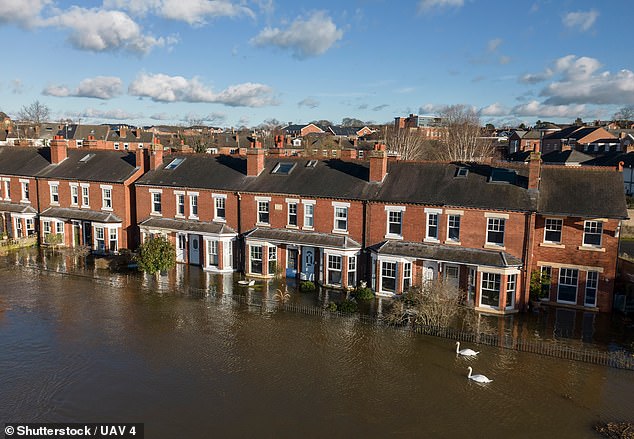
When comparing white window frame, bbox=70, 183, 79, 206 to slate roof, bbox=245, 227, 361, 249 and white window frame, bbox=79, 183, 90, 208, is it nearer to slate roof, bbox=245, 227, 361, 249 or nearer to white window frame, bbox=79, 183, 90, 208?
white window frame, bbox=79, 183, 90, 208

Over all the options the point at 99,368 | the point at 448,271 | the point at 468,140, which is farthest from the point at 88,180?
the point at 468,140

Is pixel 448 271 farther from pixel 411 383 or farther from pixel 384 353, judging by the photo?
pixel 411 383

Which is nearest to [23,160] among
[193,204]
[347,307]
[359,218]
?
[193,204]


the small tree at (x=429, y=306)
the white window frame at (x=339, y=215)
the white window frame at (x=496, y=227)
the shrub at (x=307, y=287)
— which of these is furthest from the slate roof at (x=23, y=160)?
the white window frame at (x=496, y=227)

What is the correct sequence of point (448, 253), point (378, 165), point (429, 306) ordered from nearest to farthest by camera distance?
point (429, 306)
point (448, 253)
point (378, 165)

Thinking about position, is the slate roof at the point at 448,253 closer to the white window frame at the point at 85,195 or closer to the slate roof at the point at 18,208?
the white window frame at the point at 85,195

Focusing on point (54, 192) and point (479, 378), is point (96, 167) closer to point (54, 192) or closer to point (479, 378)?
point (54, 192)

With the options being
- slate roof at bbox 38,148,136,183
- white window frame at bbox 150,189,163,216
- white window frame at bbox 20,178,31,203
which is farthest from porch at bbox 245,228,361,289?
white window frame at bbox 20,178,31,203
